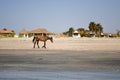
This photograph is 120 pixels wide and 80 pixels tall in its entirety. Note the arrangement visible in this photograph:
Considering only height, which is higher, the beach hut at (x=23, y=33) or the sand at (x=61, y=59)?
the beach hut at (x=23, y=33)

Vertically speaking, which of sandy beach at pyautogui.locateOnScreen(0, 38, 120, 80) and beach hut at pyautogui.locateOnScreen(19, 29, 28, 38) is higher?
beach hut at pyautogui.locateOnScreen(19, 29, 28, 38)

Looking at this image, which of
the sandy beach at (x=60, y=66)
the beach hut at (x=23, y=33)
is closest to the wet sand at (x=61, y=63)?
the sandy beach at (x=60, y=66)

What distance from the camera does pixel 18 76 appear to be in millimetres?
10805

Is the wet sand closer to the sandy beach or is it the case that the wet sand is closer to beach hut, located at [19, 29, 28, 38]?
the sandy beach

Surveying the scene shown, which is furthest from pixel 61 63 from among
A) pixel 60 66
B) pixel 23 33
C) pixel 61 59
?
pixel 23 33

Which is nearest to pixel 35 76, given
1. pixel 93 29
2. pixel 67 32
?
pixel 93 29

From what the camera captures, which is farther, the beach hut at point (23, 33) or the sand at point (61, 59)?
the beach hut at point (23, 33)

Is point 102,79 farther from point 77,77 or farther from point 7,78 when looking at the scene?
point 7,78

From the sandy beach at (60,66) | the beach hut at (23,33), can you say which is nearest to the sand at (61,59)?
the sandy beach at (60,66)

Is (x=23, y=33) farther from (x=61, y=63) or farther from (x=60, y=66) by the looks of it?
(x=60, y=66)

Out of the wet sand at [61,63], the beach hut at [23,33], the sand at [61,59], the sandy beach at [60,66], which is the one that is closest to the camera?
the sandy beach at [60,66]

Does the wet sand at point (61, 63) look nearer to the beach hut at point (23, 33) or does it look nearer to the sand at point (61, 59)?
the sand at point (61, 59)

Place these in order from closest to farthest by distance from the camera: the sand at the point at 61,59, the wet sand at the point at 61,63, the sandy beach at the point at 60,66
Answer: the sandy beach at the point at 60,66 → the wet sand at the point at 61,63 → the sand at the point at 61,59

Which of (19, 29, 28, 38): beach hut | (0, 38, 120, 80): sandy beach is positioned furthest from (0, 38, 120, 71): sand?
(19, 29, 28, 38): beach hut
